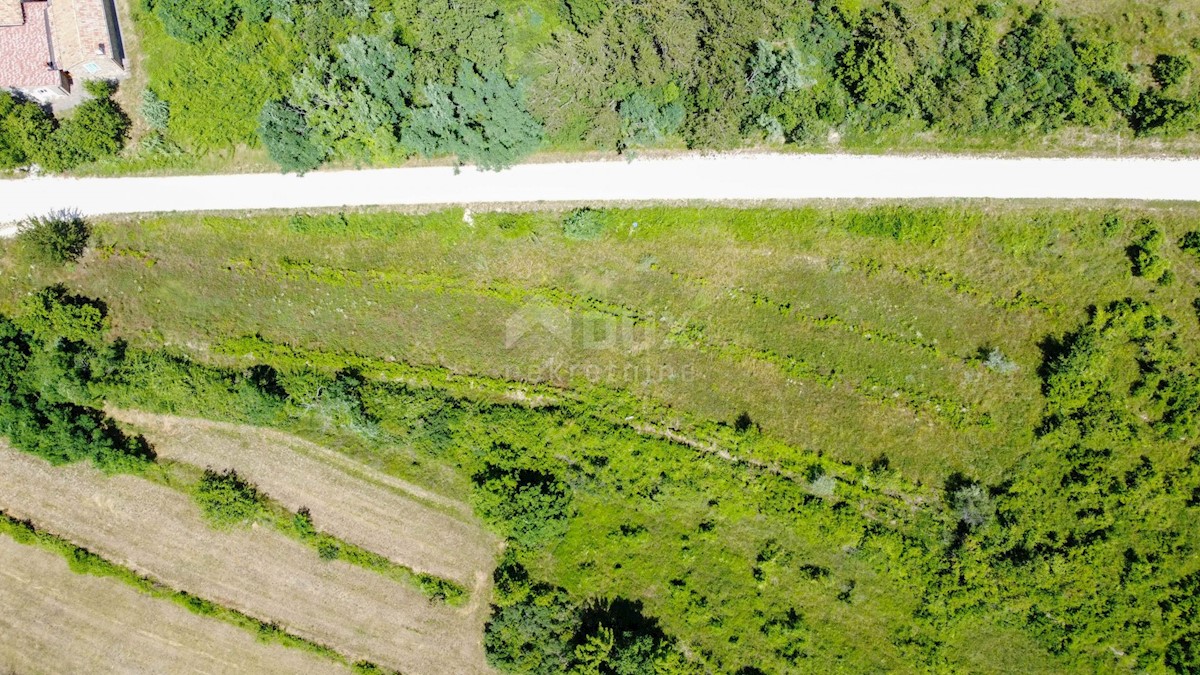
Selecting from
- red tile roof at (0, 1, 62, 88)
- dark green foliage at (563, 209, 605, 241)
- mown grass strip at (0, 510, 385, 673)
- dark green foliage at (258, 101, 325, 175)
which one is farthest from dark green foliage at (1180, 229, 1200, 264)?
red tile roof at (0, 1, 62, 88)

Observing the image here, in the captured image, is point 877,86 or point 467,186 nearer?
point 877,86

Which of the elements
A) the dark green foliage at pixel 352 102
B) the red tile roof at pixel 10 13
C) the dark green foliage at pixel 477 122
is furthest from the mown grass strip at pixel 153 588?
the dark green foliage at pixel 477 122

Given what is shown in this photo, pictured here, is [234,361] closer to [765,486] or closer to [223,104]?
[223,104]

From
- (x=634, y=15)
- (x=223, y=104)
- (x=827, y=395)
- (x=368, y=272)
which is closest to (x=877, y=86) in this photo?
(x=634, y=15)

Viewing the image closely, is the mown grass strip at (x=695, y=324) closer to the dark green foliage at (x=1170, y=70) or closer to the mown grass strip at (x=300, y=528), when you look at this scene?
the mown grass strip at (x=300, y=528)

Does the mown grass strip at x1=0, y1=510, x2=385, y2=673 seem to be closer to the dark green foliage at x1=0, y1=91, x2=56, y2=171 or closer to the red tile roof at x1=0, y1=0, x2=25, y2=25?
the dark green foliage at x1=0, y1=91, x2=56, y2=171

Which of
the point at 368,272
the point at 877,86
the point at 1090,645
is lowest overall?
the point at 1090,645
